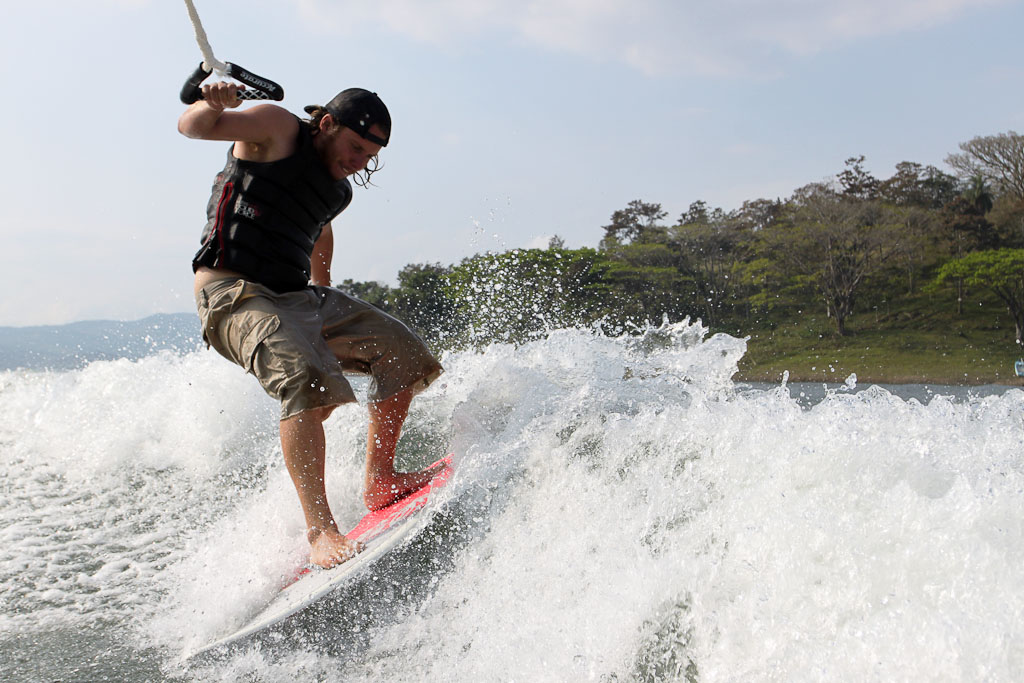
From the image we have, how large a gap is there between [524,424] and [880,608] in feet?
4.77

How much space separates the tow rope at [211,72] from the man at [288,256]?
0.05 m

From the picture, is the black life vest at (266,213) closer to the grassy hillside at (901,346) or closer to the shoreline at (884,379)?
the shoreline at (884,379)

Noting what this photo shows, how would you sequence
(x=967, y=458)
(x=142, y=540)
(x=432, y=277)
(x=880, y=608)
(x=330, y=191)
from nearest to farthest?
(x=880, y=608) → (x=967, y=458) → (x=330, y=191) → (x=142, y=540) → (x=432, y=277)

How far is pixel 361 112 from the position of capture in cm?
279

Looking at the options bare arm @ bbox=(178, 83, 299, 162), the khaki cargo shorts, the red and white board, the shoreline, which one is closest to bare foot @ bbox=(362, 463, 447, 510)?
the red and white board

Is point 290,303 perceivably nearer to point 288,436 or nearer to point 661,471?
point 288,436

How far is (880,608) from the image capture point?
177 centimetres

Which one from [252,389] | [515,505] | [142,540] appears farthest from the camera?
[252,389]

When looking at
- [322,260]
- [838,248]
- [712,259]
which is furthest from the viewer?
[712,259]

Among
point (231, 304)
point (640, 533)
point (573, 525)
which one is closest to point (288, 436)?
point (231, 304)

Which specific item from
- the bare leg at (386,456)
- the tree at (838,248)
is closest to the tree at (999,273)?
the tree at (838,248)

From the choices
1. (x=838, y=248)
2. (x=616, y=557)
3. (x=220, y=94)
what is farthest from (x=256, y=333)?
(x=838, y=248)

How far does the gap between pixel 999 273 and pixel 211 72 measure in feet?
99.9

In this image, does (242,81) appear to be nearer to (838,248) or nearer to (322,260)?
(322,260)
